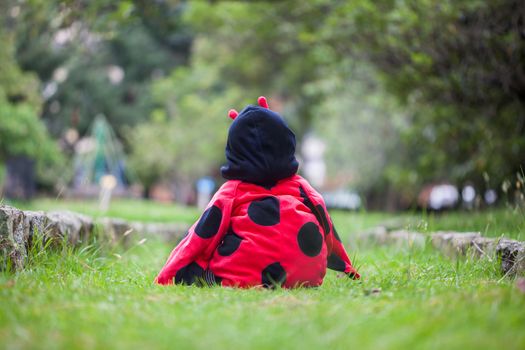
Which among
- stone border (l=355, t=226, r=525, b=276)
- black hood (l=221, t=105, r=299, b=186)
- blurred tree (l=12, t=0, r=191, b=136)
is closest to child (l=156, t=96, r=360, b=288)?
black hood (l=221, t=105, r=299, b=186)

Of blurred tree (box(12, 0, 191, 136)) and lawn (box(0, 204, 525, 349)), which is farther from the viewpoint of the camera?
blurred tree (box(12, 0, 191, 136))

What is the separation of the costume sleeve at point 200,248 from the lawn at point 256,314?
0.18 meters

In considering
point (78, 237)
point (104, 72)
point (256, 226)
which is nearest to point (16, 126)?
point (78, 237)

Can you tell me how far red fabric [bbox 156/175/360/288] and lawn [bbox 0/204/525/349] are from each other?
169mm

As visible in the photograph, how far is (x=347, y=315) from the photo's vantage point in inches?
84.0

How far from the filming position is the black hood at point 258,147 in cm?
321

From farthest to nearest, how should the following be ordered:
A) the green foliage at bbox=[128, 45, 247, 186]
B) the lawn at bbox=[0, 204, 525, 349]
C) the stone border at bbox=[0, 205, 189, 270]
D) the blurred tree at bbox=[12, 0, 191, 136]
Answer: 1. the blurred tree at bbox=[12, 0, 191, 136]
2. the green foliage at bbox=[128, 45, 247, 186]
3. the stone border at bbox=[0, 205, 189, 270]
4. the lawn at bbox=[0, 204, 525, 349]

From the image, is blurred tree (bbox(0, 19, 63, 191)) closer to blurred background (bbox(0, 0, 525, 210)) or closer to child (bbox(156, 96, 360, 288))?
blurred background (bbox(0, 0, 525, 210))

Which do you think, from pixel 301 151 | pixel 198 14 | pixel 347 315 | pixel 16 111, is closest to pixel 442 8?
pixel 347 315

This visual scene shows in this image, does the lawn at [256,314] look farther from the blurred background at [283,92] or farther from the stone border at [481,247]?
the blurred background at [283,92]

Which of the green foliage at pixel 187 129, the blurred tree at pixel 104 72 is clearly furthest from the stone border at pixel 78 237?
the blurred tree at pixel 104 72

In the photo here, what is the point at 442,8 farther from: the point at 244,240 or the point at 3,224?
the point at 3,224

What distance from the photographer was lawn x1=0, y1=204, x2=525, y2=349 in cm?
183

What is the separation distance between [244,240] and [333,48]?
5.81m
